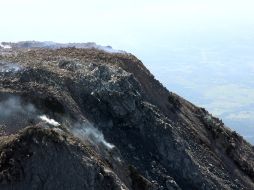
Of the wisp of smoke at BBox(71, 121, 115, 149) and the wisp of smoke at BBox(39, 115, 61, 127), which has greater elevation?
the wisp of smoke at BBox(39, 115, 61, 127)

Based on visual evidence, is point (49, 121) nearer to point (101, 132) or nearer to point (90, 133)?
point (90, 133)

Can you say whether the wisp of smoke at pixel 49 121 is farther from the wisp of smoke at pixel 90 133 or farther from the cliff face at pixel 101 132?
the wisp of smoke at pixel 90 133

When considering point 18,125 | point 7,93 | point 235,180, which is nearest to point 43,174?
point 18,125

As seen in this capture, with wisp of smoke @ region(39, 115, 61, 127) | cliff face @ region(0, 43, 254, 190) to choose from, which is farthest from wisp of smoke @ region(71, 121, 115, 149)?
wisp of smoke @ region(39, 115, 61, 127)

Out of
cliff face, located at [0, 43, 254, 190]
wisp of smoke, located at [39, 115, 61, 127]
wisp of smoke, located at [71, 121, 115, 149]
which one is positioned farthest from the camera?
wisp of smoke, located at [71, 121, 115, 149]

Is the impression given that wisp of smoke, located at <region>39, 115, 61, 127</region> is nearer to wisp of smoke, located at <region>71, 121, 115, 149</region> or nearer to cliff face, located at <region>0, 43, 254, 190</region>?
cliff face, located at <region>0, 43, 254, 190</region>

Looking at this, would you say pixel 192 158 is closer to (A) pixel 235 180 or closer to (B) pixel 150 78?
(A) pixel 235 180

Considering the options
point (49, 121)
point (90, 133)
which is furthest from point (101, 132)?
point (49, 121)
